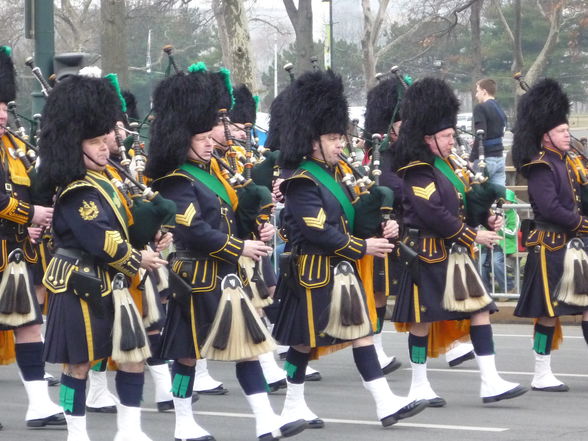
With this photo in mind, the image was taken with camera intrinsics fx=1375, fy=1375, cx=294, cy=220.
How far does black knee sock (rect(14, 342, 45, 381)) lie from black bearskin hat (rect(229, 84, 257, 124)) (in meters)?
4.04

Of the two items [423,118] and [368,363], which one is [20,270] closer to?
[368,363]

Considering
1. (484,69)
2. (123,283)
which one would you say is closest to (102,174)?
(123,283)

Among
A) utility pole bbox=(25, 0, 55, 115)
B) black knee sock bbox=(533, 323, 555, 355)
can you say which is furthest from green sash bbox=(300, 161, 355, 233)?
utility pole bbox=(25, 0, 55, 115)

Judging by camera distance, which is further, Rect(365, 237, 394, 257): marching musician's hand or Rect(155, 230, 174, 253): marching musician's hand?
Rect(365, 237, 394, 257): marching musician's hand

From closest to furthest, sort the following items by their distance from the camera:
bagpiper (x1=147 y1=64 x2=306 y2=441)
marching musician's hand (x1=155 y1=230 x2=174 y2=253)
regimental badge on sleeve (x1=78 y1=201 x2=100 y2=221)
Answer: regimental badge on sleeve (x1=78 y1=201 x2=100 y2=221)
bagpiper (x1=147 y1=64 x2=306 y2=441)
marching musician's hand (x1=155 y1=230 x2=174 y2=253)

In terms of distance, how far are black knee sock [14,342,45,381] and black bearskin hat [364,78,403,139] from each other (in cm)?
354

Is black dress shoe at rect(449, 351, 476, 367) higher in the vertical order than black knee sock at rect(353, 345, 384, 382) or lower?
lower

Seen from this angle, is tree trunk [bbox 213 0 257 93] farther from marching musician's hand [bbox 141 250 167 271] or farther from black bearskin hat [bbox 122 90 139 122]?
marching musician's hand [bbox 141 250 167 271]

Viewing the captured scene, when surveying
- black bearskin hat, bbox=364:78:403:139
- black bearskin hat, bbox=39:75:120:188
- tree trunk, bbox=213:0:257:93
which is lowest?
black bearskin hat, bbox=39:75:120:188

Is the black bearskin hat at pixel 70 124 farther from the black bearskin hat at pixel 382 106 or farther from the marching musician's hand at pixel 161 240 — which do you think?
the black bearskin hat at pixel 382 106

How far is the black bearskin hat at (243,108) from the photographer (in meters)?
12.2

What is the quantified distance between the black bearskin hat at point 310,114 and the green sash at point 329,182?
0.08 meters

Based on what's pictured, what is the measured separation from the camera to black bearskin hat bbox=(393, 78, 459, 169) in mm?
8875

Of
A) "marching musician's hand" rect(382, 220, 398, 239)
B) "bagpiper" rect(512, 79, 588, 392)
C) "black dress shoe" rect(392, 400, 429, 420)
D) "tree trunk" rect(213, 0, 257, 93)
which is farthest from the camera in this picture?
"tree trunk" rect(213, 0, 257, 93)
